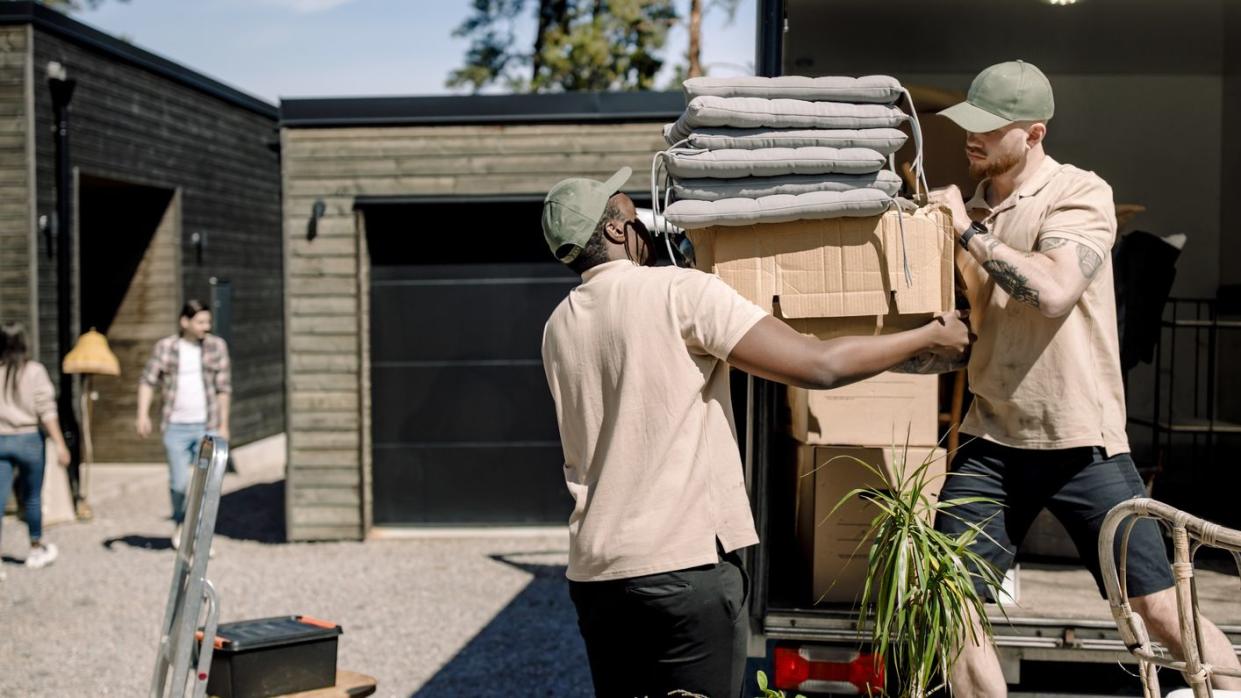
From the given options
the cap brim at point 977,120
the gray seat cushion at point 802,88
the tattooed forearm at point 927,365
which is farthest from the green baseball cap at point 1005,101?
the tattooed forearm at point 927,365

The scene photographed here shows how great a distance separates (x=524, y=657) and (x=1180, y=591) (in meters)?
4.53

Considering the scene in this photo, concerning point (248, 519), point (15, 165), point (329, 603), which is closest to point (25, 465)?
point (329, 603)

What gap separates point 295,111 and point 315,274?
1.24m

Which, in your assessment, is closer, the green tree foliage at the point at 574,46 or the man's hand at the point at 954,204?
the man's hand at the point at 954,204

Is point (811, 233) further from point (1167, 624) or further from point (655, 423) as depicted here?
point (1167, 624)

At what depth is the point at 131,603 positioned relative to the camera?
7.72 meters

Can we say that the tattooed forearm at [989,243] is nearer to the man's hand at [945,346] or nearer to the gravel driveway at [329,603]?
the man's hand at [945,346]

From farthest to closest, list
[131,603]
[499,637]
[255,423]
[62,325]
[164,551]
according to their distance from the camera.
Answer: [255,423] → [62,325] → [164,551] → [131,603] → [499,637]

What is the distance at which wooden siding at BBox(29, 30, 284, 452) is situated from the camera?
11250mm

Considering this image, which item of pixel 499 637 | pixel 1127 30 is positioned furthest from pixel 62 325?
pixel 1127 30

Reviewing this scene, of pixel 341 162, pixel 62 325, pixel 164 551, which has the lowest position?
pixel 164 551

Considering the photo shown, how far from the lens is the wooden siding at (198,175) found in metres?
11.2

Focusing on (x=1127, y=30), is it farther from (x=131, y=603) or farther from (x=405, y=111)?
(x=131, y=603)

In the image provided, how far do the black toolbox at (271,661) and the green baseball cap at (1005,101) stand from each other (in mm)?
2545
